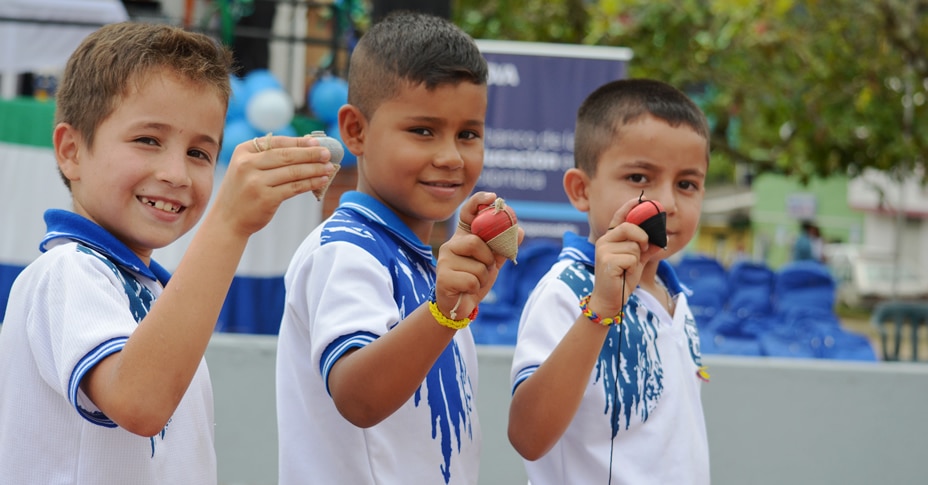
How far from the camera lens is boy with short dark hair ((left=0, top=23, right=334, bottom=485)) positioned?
4.12ft

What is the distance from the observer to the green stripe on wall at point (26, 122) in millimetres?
6102

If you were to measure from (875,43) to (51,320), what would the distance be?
9.96 metres

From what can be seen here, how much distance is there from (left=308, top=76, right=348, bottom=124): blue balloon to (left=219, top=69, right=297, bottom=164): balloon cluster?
0.22 meters

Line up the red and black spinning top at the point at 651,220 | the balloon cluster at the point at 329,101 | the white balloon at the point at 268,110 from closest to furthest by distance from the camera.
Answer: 1. the red and black spinning top at the point at 651,220
2. the white balloon at the point at 268,110
3. the balloon cluster at the point at 329,101

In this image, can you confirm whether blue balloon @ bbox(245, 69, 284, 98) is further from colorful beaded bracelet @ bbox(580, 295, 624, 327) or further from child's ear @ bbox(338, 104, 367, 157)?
colorful beaded bracelet @ bbox(580, 295, 624, 327)

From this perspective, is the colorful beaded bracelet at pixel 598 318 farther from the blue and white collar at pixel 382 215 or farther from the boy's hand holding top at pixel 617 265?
the blue and white collar at pixel 382 215

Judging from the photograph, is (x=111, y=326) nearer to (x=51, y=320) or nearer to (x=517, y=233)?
(x=51, y=320)

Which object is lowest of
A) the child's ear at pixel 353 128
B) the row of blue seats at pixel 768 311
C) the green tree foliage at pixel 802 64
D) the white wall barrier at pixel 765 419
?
the white wall barrier at pixel 765 419

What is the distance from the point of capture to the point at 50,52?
6445mm

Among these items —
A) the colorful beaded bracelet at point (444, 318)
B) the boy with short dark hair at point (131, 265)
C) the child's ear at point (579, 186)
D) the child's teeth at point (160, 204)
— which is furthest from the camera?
the child's ear at point (579, 186)

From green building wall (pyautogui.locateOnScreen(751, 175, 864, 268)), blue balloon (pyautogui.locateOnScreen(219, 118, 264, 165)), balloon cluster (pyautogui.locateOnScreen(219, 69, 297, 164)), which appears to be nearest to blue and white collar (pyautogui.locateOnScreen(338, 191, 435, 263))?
balloon cluster (pyautogui.locateOnScreen(219, 69, 297, 164))

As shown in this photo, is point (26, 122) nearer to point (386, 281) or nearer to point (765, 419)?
point (765, 419)

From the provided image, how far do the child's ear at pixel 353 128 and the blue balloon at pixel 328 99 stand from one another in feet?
14.1

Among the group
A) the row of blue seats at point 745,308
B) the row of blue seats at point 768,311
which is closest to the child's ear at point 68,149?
the row of blue seats at point 745,308
